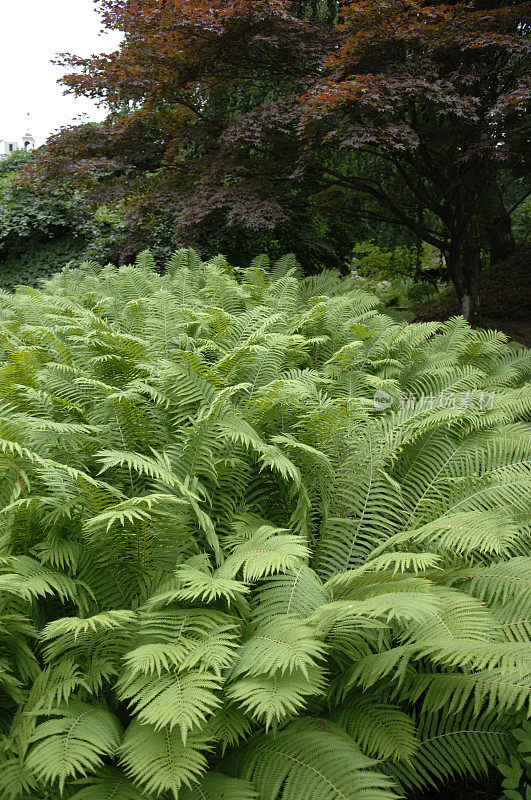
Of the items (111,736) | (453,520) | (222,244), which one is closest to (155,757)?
(111,736)

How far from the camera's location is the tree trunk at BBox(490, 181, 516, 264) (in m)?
10.7

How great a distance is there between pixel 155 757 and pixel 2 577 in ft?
2.02

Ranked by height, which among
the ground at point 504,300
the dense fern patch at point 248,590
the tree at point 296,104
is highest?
the tree at point 296,104

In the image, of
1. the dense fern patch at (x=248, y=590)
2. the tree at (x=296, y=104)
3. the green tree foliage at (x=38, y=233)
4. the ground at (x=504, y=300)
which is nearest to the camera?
the dense fern patch at (x=248, y=590)

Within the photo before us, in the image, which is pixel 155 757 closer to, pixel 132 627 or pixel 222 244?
pixel 132 627

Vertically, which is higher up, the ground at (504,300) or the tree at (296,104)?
the tree at (296,104)

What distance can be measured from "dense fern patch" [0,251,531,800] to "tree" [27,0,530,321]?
10.1 ft

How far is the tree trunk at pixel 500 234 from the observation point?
35.1 feet

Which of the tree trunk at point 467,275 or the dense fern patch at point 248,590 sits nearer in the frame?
the dense fern patch at point 248,590

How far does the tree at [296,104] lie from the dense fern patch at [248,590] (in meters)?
3.09

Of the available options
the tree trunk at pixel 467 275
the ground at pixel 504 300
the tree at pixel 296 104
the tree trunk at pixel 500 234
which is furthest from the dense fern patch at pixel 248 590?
the tree trunk at pixel 500 234

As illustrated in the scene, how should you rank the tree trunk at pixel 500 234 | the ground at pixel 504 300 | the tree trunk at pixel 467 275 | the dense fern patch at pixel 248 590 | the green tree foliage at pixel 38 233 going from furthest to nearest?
the tree trunk at pixel 500 234 < the green tree foliage at pixel 38 233 < the ground at pixel 504 300 < the tree trunk at pixel 467 275 < the dense fern patch at pixel 248 590

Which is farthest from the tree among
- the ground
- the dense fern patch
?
the dense fern patch

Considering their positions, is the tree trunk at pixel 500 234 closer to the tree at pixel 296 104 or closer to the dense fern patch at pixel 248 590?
the tree at pixel 296 104
